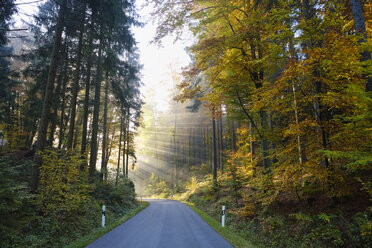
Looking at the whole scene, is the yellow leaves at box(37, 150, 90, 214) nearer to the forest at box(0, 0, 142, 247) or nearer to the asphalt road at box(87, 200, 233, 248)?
the forest at box(0, 0, 142, 247)

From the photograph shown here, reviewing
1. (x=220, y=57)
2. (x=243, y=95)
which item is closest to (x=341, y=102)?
(x=243, y=95)

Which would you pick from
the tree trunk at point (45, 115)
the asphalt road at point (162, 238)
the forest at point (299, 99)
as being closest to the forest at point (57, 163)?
the tree trunk at point (45, 115)

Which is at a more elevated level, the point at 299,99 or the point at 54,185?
the point at 299,99

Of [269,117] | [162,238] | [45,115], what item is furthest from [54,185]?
[269,117]

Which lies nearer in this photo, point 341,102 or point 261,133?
point 341,102

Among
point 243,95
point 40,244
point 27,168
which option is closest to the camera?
point 40,244

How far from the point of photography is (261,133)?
8258 mm

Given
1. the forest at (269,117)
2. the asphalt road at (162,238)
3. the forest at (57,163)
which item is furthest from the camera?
the asphalt road at (162,238)

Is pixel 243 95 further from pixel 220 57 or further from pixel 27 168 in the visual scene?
pixel 27 168

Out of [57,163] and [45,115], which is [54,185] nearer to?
[57,163]

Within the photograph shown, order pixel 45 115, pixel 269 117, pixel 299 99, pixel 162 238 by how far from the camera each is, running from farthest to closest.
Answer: pixel 269 117 → pixel 45 115 → pixel 299 99 → pixel 162 238

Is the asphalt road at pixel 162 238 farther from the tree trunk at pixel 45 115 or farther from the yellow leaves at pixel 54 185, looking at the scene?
the tree trunk at pixel 45 115

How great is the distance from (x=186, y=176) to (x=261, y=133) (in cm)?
2882

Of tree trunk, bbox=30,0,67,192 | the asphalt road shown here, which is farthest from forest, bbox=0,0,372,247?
the asphalt road
